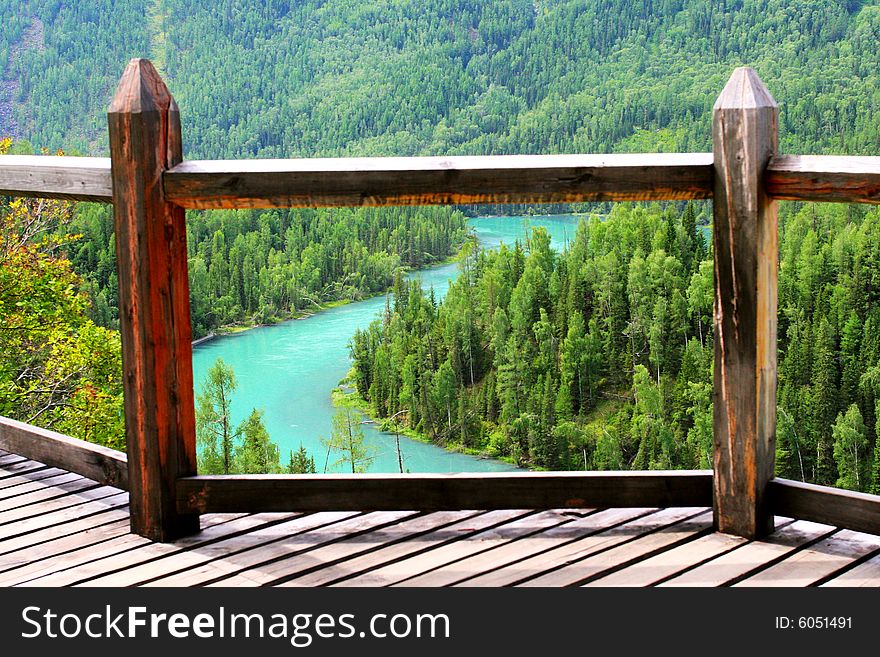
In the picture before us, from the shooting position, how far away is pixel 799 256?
36.3 m

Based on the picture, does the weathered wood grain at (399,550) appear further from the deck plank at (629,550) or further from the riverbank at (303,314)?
the riverbank at (303,314)

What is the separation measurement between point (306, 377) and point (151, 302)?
3948 cm

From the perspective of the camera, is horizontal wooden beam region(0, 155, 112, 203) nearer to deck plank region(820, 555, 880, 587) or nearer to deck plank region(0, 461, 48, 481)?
deck plank region(0, 461, 48, 481)

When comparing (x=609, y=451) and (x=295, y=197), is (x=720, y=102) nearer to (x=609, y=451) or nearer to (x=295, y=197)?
(x=295, y=197)

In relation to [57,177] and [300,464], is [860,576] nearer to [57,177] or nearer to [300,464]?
[57,177]

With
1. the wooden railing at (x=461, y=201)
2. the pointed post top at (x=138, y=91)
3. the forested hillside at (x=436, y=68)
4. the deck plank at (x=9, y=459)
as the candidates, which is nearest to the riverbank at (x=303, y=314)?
the forested hillside at (x=436, y=68)

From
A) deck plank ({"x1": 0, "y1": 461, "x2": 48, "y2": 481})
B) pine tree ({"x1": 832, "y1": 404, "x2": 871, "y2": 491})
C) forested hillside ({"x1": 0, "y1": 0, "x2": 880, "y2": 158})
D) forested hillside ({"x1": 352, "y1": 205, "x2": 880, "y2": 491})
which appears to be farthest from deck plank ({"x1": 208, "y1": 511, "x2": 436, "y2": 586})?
forested hillside ({"x1": 0, "y1": 0, "x2": 880, "y2": 158})

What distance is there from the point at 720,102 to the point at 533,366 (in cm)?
3800

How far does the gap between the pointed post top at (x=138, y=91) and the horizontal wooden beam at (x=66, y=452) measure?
2.92ft

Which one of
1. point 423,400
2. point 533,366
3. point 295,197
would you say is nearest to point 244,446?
point 423,400

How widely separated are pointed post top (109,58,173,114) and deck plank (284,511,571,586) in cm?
107

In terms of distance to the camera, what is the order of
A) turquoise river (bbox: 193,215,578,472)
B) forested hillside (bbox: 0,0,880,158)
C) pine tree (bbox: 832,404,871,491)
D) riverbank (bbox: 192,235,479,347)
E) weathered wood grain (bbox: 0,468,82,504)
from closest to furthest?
weathered wood grain (bbox: 0,468,82,504) → pine tree (bbox: 832,404,871,491) → turquoise river (bbox: 193,215,578,472) → riverbank (bbox: 192,235,479,347) → forested hillside (bbox: 0,0,880,158)

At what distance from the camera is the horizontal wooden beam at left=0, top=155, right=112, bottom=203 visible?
7.60 ft
